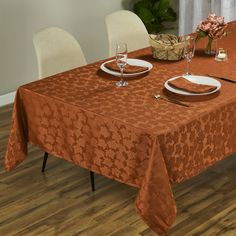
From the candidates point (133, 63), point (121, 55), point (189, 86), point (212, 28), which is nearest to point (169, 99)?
point (189, 86)

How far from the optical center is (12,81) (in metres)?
4.69

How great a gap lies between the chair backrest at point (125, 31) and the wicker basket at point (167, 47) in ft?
2.37

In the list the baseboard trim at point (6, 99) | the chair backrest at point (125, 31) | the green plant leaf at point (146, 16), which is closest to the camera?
the chair backrest at point (125, 31)

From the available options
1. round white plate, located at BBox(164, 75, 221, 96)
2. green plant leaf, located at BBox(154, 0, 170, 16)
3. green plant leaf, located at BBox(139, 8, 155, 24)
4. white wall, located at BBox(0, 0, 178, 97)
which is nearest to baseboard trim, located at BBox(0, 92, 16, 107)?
white wall, located at BBox(0, 0, 178, 97)

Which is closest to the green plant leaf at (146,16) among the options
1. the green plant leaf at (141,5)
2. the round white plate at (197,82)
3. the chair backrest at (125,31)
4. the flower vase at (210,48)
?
the green plant leaf at (141,5)

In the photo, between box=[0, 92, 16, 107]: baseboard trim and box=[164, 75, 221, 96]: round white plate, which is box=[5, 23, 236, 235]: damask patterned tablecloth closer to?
box=[164, 75, 221, 96]: round white plate

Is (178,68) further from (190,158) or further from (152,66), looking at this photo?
(190,158)

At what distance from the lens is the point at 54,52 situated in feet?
11.6

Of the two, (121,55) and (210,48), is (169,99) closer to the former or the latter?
(121,55)

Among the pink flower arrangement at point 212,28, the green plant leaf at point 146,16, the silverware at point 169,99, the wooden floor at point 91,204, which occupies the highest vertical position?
the pink flower arrangement at point 212,28

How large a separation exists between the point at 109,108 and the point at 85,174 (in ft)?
3.09

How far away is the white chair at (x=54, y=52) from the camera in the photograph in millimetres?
3473

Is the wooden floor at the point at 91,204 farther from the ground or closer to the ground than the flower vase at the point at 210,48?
closer to the ground

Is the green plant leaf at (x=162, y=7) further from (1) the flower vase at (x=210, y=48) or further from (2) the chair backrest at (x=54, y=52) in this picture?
(1) the flower vase at (x=210, y=48)
